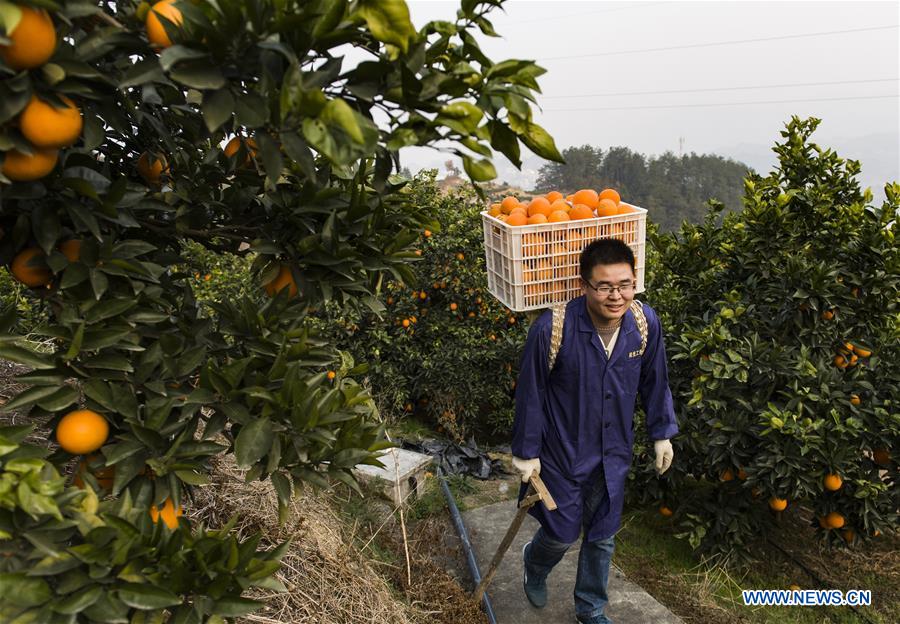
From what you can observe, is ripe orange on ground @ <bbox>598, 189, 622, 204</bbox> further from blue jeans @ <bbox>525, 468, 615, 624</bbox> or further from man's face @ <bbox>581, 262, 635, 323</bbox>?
blue jeans @ <bbox>525, 468, 615, 624</bbox>

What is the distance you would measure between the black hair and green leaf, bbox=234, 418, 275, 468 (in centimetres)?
177

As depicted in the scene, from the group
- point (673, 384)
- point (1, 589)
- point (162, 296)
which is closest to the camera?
point (1, 589)

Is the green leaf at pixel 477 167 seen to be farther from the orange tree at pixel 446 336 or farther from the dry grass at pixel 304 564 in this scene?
the orange tree at pixel 446 336

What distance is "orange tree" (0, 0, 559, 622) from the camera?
108cm

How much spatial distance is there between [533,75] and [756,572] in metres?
3.73

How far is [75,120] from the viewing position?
3.80ft

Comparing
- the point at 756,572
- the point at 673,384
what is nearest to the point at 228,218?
the point at 673,384

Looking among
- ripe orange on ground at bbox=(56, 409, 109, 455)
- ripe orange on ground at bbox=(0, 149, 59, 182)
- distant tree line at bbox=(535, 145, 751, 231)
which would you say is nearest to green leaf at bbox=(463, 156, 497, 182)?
ripe orange on ground at bbox=(0, 149, 59, 182)

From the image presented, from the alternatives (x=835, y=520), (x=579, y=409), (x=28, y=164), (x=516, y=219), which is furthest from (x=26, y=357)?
(x=835, y=520)

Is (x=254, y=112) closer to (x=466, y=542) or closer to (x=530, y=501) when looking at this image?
(x=530, y=501)

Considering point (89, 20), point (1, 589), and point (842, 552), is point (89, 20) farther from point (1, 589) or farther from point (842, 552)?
point (842, 552)

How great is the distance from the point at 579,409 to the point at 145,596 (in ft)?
6.96

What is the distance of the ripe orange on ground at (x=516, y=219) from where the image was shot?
2861 millimetres

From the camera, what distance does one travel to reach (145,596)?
3.77 feet
